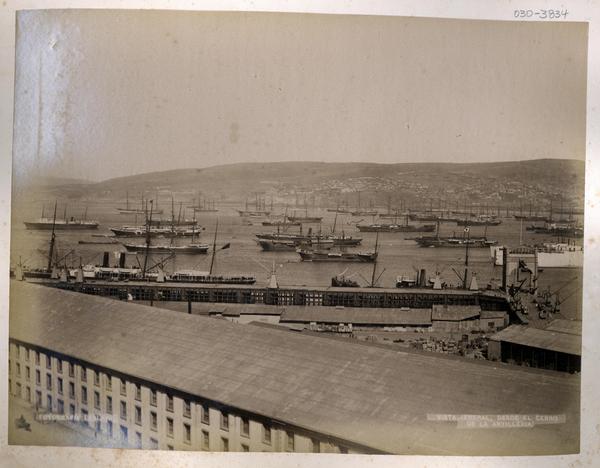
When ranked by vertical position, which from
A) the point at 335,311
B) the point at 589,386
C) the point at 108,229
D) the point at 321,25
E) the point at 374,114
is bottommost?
the point at 589,386

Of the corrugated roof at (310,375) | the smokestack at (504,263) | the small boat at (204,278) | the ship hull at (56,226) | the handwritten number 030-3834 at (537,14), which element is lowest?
the corrugated roof at (310,375)

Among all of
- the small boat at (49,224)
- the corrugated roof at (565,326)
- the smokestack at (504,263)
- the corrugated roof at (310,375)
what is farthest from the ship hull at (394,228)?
the small boat at (49,224)

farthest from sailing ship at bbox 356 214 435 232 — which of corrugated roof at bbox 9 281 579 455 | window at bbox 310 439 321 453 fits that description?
window at bbox 310 439 321 453

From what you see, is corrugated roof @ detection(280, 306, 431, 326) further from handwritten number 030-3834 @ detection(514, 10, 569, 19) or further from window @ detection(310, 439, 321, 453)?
handwritten number 030-3834 @ detection(514, 10, 569, 19)

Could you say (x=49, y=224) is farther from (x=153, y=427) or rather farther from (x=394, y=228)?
(x=394, y=228)

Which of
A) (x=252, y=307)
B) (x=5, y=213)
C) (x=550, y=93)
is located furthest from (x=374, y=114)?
(x=5, y=213)

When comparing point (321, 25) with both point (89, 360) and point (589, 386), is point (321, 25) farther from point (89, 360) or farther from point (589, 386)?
point (589, 386)

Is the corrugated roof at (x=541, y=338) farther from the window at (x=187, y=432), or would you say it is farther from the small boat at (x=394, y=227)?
the window at (x=187, y=432)
